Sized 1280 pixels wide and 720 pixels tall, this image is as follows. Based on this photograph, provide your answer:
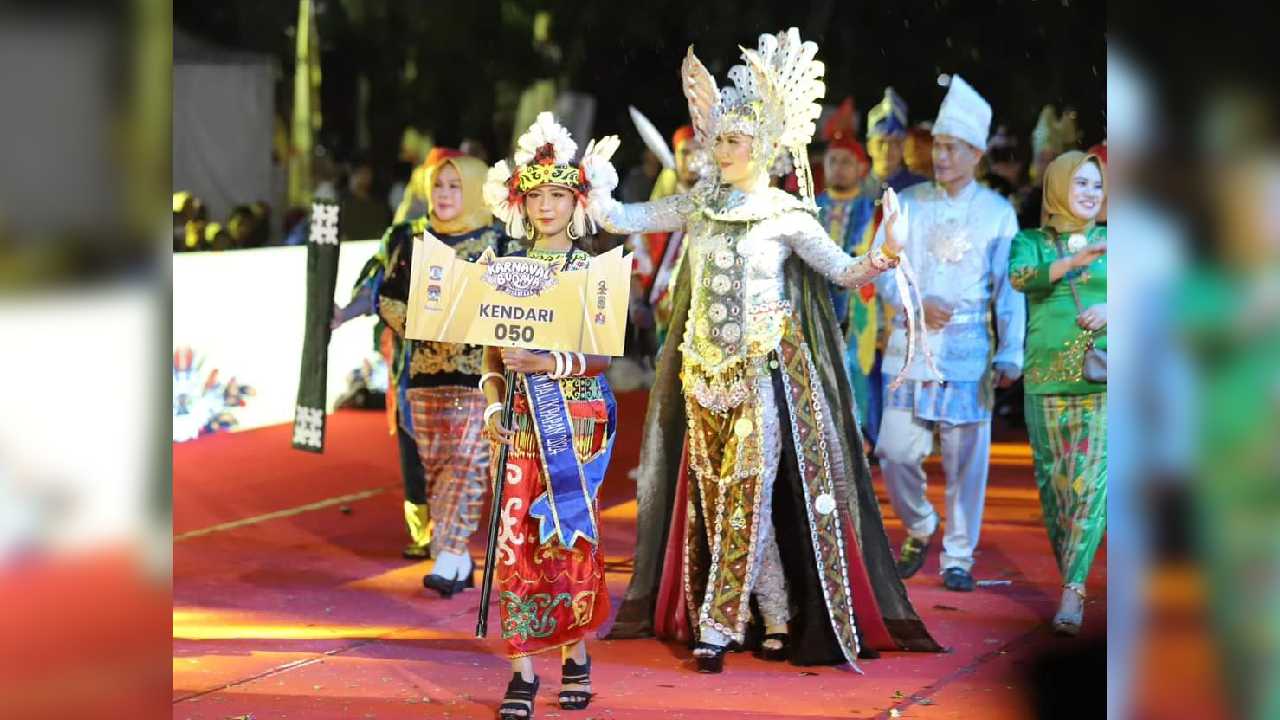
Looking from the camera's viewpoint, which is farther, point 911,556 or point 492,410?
point 911,556

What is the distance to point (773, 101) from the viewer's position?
6355 millimetres

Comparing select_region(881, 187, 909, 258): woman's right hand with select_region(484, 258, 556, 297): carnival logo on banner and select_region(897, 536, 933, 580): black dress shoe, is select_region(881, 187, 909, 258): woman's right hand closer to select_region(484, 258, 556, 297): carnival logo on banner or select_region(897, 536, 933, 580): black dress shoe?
select_region(484, 258, 556, 297): carnival logo on banner

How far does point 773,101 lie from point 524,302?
4.35ft

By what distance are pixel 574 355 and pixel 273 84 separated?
10.7 m

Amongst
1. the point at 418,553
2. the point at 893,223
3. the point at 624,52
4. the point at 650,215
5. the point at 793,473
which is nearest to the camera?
the point at 893,223

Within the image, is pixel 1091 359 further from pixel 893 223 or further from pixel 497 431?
pixel 497 431

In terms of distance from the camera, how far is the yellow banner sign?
554 cm

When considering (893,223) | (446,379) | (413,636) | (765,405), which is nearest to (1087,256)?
(893,223)

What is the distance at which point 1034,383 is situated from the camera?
276 inches

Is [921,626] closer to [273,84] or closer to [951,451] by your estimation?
[951,451]

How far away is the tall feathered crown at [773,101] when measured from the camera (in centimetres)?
632
